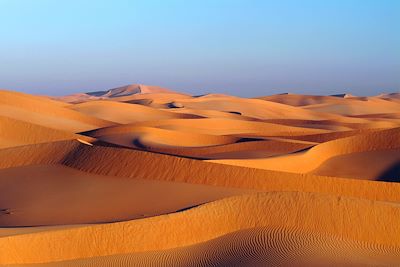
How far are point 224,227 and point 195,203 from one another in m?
2.64

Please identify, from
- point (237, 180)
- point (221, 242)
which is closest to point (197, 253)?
point (221, 242)

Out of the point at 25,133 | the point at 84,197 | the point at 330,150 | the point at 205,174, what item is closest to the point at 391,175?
the point at 330,150

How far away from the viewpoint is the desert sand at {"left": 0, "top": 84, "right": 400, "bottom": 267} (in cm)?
953

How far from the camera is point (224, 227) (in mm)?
10547

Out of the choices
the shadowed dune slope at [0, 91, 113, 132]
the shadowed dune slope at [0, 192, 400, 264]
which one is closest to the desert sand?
the shadowed dune slope at [0, 192, 400, 264]

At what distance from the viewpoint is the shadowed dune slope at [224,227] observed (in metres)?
9.62

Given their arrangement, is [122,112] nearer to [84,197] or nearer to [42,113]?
[42,113]

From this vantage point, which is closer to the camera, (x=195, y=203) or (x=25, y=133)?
(x=195, y=203)

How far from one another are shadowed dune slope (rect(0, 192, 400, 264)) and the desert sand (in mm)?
18

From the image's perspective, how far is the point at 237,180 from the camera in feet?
49.5

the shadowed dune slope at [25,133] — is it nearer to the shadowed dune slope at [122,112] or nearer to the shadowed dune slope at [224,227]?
the shadowed dune slope at [224,227]

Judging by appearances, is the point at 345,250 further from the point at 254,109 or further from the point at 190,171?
the point at 254,109

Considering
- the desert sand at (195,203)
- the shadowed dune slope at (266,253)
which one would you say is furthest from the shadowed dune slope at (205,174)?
the shadowed dune slope at (266,253)

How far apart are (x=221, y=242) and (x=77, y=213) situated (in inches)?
155
